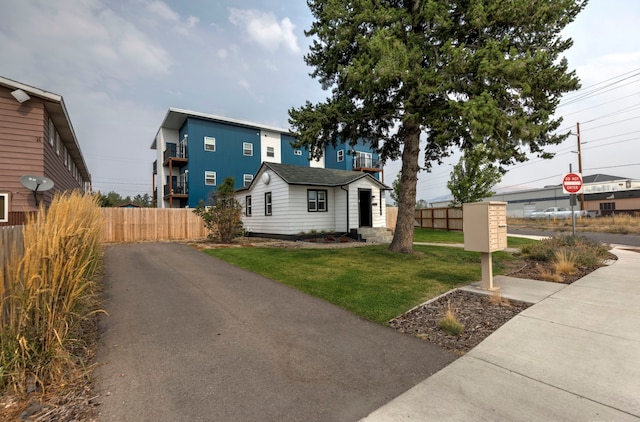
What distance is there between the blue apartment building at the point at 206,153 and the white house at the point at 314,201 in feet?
21.6

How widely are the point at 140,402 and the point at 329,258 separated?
24.6 feet

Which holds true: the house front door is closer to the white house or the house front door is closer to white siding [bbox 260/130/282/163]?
the white house

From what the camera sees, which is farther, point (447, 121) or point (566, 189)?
point (566, 189)

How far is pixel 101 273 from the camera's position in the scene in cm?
766

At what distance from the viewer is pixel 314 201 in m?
16.5

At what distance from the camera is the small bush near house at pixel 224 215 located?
50.3ft

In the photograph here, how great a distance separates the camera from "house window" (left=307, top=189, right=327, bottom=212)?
16.3 m

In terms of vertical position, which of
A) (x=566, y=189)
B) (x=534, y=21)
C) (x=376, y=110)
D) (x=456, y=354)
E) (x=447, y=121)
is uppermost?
(x=534, y=21)

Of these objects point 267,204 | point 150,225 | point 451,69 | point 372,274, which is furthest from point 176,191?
point 451,69

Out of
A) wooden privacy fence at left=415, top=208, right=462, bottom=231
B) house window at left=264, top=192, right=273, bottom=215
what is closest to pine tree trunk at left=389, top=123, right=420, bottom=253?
house window at left=264, top=192, right=273, bottom=215

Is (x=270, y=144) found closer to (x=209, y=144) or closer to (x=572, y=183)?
(x=209, y=144)

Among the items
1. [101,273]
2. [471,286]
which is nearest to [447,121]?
[471,286]

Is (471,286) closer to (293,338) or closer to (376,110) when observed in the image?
(293,338)

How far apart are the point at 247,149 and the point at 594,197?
2091 inches
